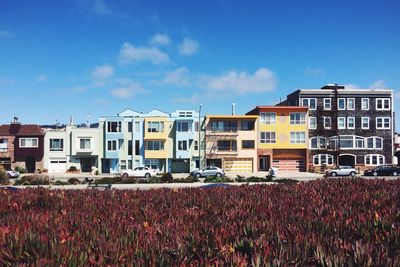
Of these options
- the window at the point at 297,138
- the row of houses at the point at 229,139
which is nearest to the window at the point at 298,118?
the row of houses at the point at 229,139

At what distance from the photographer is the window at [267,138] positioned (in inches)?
2419

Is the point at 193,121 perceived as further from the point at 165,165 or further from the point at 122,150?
the point at 122,150

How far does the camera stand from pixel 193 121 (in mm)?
60688

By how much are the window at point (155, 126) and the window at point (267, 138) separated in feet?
52.5

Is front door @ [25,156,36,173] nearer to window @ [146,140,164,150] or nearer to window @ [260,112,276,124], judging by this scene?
window @ [146,140,164,150]

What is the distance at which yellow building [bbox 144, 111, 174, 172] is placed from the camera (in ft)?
197

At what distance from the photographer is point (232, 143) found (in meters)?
60.8

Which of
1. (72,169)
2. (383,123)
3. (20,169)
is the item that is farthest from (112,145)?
(383,123)

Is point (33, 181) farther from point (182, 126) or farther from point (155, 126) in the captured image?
point (182, 126)

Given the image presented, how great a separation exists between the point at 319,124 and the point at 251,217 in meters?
60.0

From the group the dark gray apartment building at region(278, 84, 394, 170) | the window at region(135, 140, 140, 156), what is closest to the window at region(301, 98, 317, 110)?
the dark gray apartment building at region(278, 84, 394, 170)

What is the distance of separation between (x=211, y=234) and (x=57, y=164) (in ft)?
199

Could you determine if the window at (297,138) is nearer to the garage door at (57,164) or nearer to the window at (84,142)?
the window at (84,142)

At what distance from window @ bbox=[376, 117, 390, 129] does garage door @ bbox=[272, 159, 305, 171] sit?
1427 centimetres
